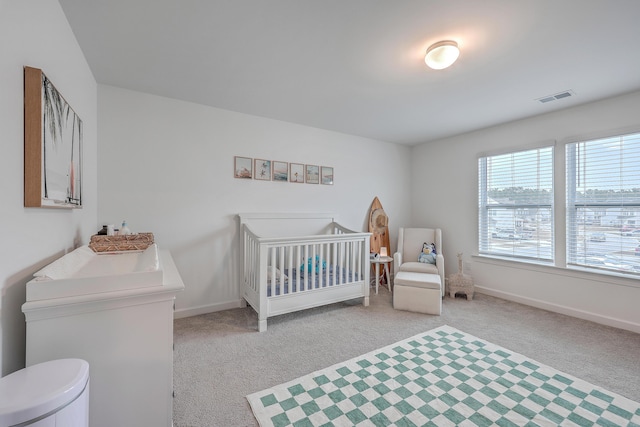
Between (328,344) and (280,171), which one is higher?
(280,171)

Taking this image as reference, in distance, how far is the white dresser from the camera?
999 millimetres

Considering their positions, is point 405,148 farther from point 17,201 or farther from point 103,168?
point 17,201

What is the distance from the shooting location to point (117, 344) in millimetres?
1097

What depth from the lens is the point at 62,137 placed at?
1459 millimetres

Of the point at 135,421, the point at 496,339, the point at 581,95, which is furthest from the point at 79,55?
the point at 581,95

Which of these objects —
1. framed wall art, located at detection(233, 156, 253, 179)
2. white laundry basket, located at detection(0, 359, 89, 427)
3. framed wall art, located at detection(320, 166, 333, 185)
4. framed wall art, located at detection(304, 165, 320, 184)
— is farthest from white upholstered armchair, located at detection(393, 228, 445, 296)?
white laundry basket, located at detection(0, 359, 89, 427)

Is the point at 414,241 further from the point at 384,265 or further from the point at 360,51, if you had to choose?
the point at 360,51

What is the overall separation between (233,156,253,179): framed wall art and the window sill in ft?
11.2

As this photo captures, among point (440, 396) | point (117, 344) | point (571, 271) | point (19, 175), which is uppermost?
point (19, 175)

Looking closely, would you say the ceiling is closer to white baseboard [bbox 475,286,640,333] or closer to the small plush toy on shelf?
the small plush toy on shelf

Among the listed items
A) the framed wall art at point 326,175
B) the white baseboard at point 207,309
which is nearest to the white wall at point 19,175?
the white baseboard at point 207,309

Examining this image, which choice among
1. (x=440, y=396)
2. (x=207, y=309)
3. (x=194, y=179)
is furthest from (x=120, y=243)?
(x=440, y=396)

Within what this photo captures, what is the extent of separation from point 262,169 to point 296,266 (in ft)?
4.18

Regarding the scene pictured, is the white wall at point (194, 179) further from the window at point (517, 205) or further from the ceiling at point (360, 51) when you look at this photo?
the window at point (517, 205)
